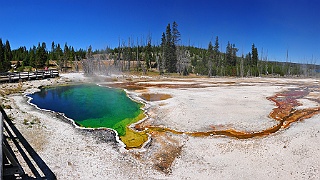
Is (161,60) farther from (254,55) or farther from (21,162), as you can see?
(21,162)

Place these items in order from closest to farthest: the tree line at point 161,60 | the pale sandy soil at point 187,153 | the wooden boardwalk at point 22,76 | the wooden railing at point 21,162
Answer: the wooden railing at point 21,162 → the pale sandy soil at point 187,153 → the wooden boardwalk at point 22,76 → the tree line at point 161,60

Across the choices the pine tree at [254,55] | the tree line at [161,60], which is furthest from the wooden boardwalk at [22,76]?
the pine tree at [254,55]

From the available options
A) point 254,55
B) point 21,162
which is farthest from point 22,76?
point 254,55

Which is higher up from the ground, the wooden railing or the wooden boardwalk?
the wooden boardwalk

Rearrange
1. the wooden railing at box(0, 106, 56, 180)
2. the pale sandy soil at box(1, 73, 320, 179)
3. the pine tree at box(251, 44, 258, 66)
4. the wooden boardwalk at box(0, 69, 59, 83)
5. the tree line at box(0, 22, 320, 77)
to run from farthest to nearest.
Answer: the pine tree at box(251, 44, 258, 66) → the tree line at box(0, 22, 320, 77) → the wooden boardwalk at box(0, 69, 59, 83) → the pale sandy soil at box(1, 73, 320, 179) → the wooden railing at box(0, 106, 56, 180)

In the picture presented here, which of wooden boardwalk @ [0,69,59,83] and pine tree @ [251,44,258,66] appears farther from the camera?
pine tree @ [251,44,258,66]

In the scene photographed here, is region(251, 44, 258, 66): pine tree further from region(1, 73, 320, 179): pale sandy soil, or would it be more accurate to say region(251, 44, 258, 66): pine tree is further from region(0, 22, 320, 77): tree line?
region(1, 73, 320, 179): pale sandy soil

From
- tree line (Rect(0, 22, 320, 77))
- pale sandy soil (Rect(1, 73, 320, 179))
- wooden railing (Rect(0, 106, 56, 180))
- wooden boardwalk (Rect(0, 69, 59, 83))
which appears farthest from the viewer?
tree line (Rect(0, 22, 320, 77))

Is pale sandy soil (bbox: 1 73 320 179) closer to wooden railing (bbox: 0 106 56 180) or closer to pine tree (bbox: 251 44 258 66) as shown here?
wooden railing (bbox: 0 106 56 180)

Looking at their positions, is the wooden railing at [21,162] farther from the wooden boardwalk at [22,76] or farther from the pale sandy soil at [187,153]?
the wooden boardwalk at [22,76]

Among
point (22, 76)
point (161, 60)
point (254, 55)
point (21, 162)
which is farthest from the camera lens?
point (254, 55)

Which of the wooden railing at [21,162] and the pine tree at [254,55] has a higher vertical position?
the pine tree at [254,55]

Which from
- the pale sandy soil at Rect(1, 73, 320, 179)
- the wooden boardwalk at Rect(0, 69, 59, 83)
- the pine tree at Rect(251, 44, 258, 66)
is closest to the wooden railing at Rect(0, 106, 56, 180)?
the pale sandy soil at Rect(1, 73, 320, 179)

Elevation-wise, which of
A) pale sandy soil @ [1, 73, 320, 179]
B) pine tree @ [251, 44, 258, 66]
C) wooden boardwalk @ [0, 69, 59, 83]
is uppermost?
pine tree @ [251, 44, 258, 66]
